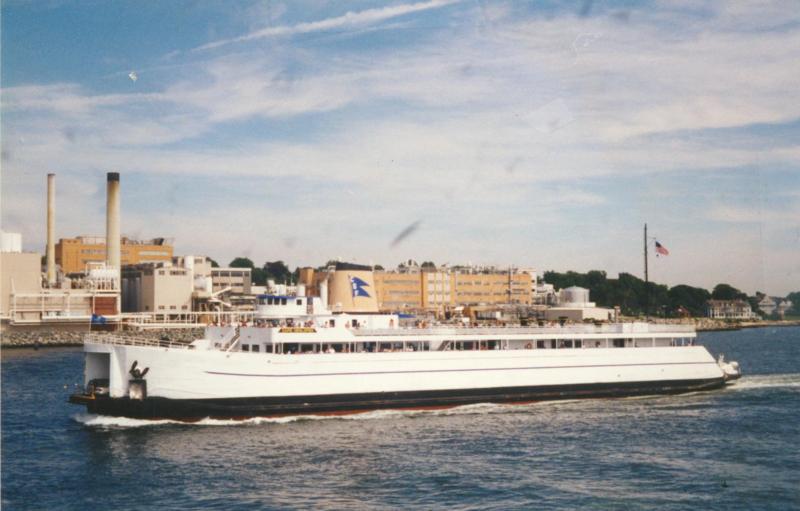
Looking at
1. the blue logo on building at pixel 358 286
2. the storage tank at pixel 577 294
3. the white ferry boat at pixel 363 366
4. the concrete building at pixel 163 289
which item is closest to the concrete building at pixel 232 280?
the concrete building at pixel 163 289

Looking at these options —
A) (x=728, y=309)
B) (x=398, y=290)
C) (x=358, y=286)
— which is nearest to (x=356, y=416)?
(x=358, y=286)

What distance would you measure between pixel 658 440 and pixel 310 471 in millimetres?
13423

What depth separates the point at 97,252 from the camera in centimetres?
13412

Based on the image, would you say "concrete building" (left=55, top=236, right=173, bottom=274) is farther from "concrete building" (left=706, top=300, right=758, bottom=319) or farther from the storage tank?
"concrete building" (left=706, top=300, right=758, bottom=319)

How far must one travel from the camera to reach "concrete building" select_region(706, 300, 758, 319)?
17425 centimetres

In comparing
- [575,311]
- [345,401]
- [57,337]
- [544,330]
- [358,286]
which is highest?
[358,286]

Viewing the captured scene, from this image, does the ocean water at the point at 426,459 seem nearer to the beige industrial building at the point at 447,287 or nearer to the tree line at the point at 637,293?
the beige industrial building at the point at 447,287

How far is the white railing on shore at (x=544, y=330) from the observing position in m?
40.6

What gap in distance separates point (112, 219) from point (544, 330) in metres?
76.8

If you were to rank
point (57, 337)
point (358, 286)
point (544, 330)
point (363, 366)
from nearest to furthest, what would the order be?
point (363, 366) → point (544, 330) → point (358, 286) → point (57, 337)

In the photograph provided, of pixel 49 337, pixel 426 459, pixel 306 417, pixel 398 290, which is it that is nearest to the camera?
pixel 426 459

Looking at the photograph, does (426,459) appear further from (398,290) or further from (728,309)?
(728,309)

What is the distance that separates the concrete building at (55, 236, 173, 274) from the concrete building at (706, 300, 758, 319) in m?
106

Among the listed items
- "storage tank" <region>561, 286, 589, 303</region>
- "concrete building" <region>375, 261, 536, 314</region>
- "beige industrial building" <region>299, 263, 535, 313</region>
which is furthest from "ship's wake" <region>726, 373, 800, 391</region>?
"concrete building" <region>375, 261, 536, 314</region>
